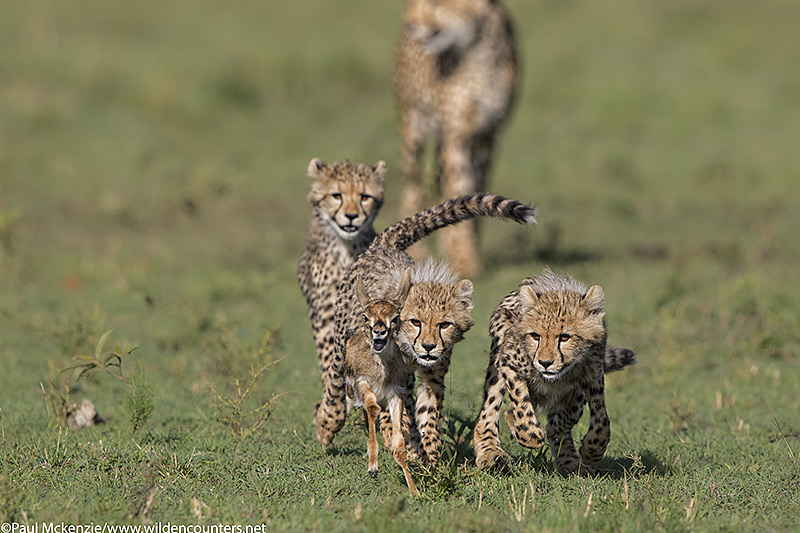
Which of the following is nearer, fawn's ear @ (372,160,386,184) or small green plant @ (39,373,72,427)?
small green plant @ (39,373,72,427)

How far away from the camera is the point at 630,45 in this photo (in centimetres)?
1880

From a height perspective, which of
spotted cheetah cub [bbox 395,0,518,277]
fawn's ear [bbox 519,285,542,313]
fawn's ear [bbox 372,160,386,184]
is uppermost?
spotted cheetah cub [bbox 395,0,518,277]

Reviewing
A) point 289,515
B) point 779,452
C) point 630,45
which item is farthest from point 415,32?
point 630,45

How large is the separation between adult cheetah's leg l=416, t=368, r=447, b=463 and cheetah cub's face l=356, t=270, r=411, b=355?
12.7 inches

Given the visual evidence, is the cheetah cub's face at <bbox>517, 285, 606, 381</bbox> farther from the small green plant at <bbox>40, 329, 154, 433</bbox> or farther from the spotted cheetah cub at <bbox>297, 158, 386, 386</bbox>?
the small green plant at <bbox>40, 329, 154, 433</bbox>

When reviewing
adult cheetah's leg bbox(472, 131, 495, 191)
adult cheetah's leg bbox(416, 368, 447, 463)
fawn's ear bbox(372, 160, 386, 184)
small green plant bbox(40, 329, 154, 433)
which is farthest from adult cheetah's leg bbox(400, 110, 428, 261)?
adult cheetah's leg bbox(416, 368, 447, 463)

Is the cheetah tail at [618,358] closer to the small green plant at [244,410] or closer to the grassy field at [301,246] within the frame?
the grassy field at [301,246]

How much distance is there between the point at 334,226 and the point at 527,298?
187 cm

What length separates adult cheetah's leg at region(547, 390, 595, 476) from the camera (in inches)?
216

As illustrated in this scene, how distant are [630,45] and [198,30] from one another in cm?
658

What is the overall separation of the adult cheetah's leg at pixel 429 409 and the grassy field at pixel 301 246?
0.20 m

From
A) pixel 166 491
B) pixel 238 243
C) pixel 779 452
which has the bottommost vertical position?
pixel 166 491

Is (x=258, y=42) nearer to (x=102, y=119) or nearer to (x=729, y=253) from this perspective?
(x=102, y=119)

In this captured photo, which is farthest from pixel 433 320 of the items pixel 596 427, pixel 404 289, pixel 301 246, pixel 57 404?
pixel 301 246
